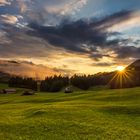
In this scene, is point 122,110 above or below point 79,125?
above

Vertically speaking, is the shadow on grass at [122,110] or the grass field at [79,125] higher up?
the shadow on grass at [122,110]

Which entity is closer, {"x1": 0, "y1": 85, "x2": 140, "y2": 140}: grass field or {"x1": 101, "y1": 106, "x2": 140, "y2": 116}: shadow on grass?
{"x1": 0, "y1": 85, "x2": 140, "y2": 140}: grass field

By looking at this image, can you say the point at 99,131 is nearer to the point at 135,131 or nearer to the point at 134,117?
the point at 135,131

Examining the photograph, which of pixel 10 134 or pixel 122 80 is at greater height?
pixel 122 80

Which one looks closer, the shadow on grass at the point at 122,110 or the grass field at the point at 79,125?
the grass field at the point at 79,125

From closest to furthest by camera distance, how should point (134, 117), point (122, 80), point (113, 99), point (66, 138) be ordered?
point (66, 138)
point (134, 117)
point (113, 99)
point (122, 80)

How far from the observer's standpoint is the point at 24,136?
3719cm

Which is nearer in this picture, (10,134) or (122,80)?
(10,134)

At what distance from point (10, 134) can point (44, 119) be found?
381 inches

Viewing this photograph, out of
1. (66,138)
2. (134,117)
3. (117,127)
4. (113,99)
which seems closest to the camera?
(66,138)

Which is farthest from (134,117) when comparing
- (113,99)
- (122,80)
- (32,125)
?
(122,80)

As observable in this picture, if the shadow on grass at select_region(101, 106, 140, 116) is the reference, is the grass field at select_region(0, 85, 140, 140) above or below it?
below

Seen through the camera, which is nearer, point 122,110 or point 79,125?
point 79,125

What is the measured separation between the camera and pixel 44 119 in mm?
47344
